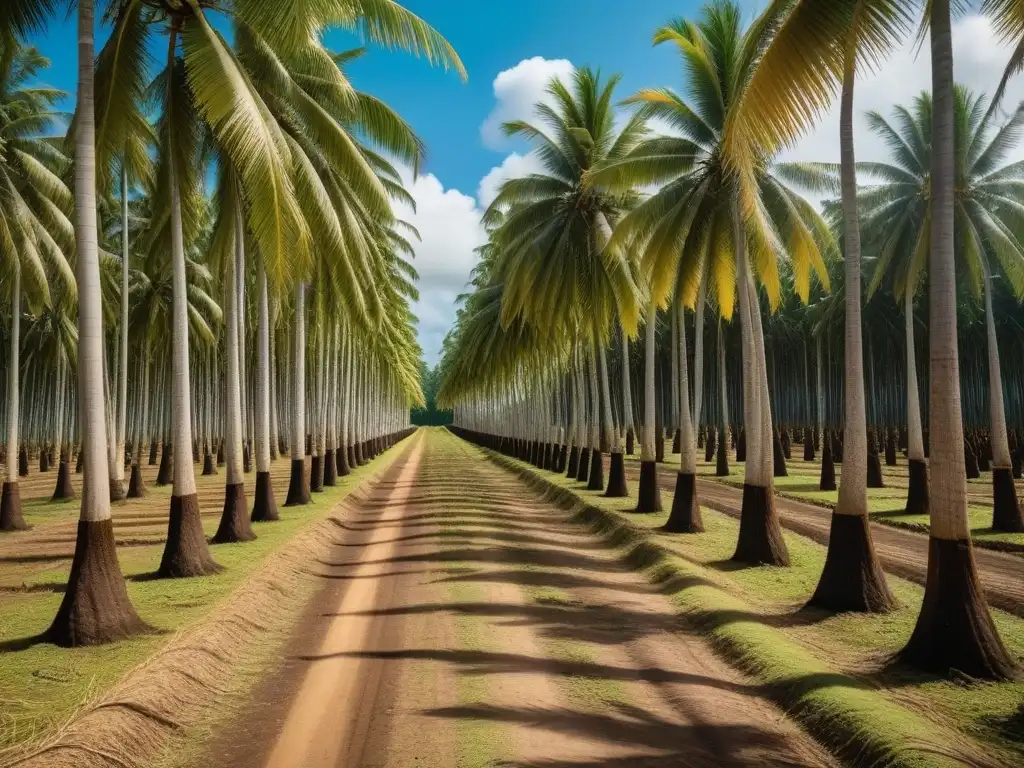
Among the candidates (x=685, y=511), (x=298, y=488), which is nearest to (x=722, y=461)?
(x=685, y=511)

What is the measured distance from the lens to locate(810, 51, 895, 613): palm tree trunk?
30.0ft

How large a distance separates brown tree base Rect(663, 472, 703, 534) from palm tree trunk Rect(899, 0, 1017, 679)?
8.49 meters

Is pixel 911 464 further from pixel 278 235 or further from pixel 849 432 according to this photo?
pixel 278 235

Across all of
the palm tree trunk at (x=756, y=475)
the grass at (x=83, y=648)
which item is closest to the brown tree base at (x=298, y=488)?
the grass at (x=83, y=648)

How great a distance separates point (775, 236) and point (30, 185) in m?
17.5

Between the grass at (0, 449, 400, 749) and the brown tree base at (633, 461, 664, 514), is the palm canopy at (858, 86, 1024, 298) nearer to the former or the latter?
the brown tree base at (633, 461, 664, 514)

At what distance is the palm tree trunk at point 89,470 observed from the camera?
788 cm

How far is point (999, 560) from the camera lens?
13.0 metres

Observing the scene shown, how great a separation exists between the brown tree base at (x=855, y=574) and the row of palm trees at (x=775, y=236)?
0.08 feet

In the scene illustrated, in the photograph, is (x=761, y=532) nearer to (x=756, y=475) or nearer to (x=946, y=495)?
(x=756, y=475)

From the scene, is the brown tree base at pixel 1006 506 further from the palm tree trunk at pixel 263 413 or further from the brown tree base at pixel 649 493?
the palm tree trunk at pixel 263 413

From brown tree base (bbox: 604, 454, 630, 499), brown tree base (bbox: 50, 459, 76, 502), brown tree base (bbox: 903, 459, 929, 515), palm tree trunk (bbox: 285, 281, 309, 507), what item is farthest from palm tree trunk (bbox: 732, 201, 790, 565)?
brown tree base (bbox: 50, 459, 76, 502)

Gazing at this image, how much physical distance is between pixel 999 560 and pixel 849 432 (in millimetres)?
5897

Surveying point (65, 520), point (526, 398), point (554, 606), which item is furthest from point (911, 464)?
point (526, 398)
